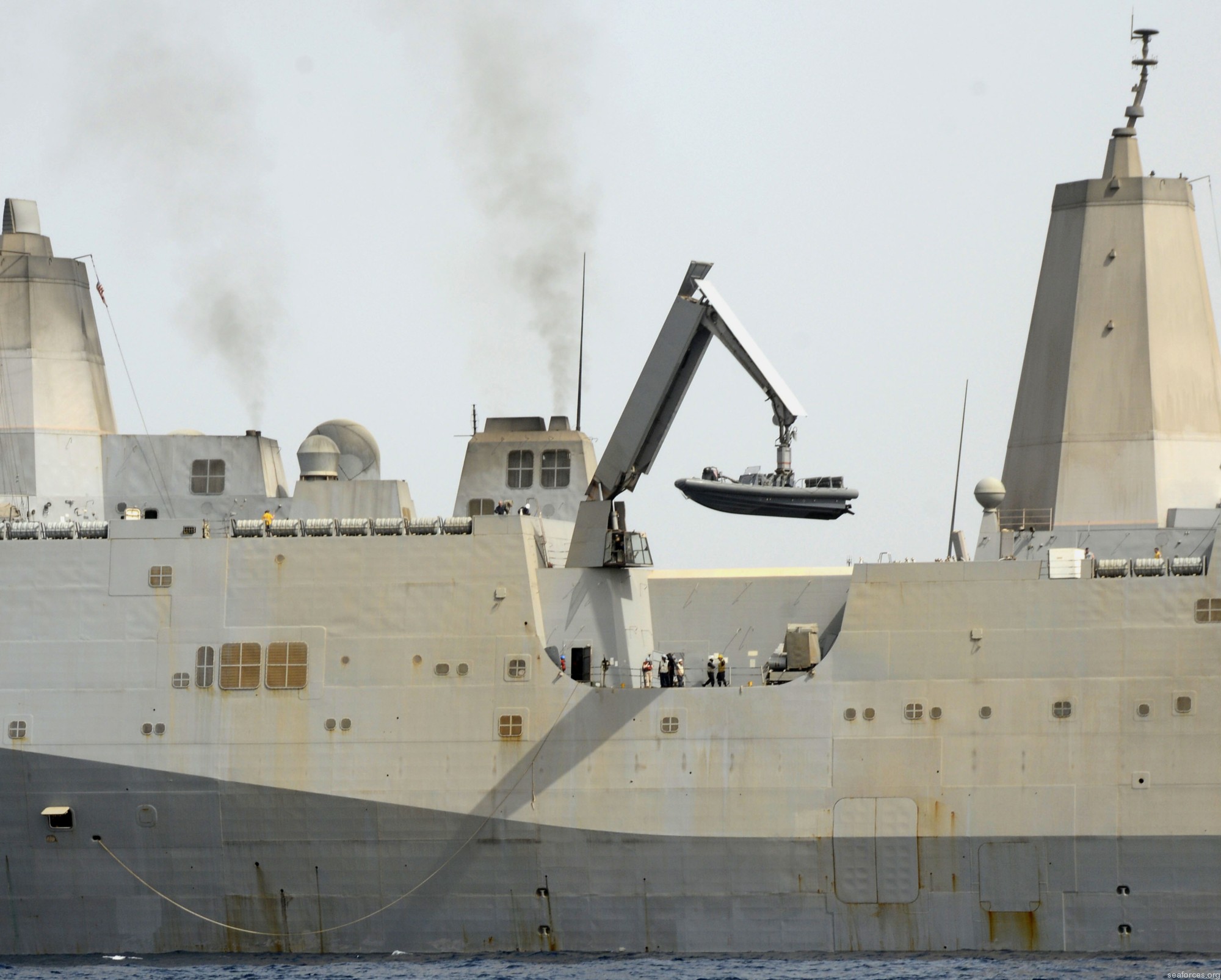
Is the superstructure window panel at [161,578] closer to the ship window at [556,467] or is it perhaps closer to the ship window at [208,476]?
the ship window at [208,476]

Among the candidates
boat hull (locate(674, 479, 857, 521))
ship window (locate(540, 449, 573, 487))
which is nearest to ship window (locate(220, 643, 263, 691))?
ship window (locate(540, 449, 573, 487))

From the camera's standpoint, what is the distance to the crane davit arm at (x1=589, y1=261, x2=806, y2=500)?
92.7 feet

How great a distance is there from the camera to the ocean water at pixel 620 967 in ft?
82.0

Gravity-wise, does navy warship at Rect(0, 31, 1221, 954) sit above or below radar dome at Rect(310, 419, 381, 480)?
below

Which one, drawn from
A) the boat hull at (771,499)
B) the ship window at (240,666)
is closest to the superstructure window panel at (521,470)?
the boat hull at (771,499)

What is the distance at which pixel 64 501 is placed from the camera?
30297 mm

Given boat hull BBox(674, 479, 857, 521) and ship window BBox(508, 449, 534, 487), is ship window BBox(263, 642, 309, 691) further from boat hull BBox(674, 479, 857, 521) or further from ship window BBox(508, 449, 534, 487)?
boat hull BBox(674, 479, 857, 521)

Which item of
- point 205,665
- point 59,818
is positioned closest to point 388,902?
point 205,665

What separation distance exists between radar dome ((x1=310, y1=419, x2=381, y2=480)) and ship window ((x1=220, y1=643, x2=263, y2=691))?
4574 mm

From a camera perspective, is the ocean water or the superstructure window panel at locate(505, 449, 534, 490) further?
the superstructure window panel at locate(505, 449, 534, 490)

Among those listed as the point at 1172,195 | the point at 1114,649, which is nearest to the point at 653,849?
the point at 1114,649

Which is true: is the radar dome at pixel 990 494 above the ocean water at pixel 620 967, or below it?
above

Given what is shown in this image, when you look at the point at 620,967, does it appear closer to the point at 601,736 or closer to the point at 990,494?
the point at 601,736

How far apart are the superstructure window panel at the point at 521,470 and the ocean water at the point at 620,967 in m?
8.58
